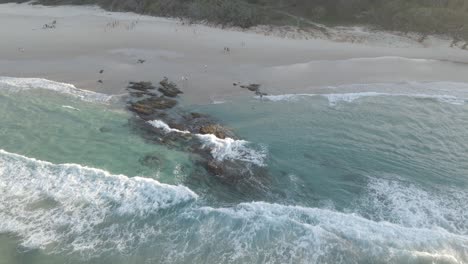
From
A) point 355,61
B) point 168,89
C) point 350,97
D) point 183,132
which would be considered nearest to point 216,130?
Answer: point 183,132

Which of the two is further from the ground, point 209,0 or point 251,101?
point 209,0

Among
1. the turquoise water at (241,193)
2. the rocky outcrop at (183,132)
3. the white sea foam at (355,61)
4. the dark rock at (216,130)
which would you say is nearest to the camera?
the turquoise water at (241,193)

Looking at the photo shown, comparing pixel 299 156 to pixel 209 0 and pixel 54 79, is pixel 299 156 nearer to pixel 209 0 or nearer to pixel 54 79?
pixel 54 79

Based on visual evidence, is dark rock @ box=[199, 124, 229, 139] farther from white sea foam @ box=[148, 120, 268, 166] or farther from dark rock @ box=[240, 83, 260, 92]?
dark rock @ box=[240, 83, 260, 92]

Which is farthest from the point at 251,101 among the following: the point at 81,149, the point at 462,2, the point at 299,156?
the point at 462,2

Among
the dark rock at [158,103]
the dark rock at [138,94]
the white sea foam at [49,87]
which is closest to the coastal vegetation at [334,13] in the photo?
the dark rock at [138,94]

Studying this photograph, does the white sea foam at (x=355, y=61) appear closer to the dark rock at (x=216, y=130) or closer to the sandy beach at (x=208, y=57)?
the sandy beach at (x=208, y=57)

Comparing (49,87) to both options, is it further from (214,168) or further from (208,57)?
(214,168)
